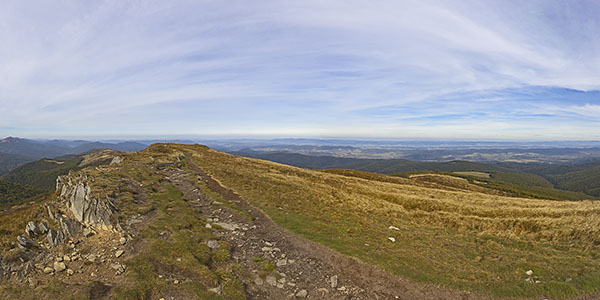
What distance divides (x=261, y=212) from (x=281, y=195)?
6.59 m

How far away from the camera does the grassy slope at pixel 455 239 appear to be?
1331cm

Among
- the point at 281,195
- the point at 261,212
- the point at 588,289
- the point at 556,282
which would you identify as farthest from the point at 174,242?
the point at 588,289

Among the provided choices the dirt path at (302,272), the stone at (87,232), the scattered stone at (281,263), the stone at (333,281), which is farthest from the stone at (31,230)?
the stone at (333,281)

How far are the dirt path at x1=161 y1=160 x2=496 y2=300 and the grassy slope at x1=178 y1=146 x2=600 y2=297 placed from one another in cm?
90

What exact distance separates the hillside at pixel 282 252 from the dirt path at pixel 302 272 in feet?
0.21

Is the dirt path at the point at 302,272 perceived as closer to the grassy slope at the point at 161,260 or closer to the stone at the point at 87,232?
the grassy slope at the point at 161,260

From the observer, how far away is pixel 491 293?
475 inches

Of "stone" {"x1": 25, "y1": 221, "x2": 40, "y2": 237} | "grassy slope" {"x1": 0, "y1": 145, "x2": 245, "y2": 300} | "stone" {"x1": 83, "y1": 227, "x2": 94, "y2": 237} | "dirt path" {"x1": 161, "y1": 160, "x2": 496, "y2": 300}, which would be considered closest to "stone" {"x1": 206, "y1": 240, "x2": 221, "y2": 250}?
"grassy slope" {"x1": 0, "y1": 145, "x2": 245, "y2": 300}

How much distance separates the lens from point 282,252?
15.9 metres

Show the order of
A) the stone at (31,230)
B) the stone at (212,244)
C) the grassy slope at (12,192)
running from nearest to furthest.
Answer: the stone at (31,230), the stone at (212,244), the grassy slope at (12,192)

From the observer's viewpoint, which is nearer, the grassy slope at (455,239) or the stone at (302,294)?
the stone at (302,294)

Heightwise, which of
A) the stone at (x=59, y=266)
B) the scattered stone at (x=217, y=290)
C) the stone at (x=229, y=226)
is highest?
the stone at (x=59, y=266)

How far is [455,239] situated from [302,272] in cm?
1284

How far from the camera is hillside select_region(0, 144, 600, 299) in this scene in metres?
11.5
